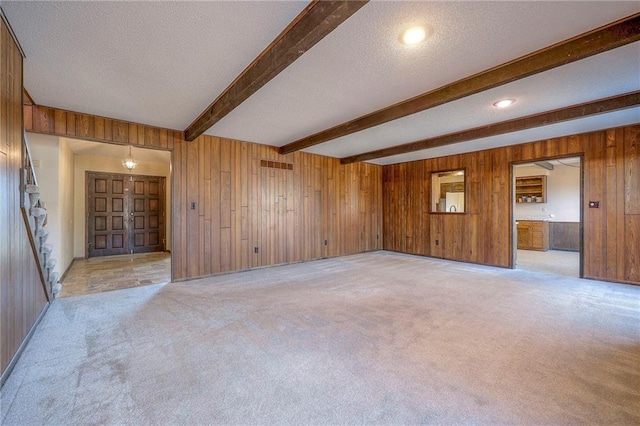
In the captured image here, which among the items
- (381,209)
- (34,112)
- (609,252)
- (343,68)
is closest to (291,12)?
(343,68)

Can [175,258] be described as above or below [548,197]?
below

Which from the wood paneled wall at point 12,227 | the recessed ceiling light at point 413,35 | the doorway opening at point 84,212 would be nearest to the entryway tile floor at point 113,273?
the doorway opening at point 84,212

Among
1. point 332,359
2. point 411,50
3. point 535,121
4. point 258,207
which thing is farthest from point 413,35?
point 258,207

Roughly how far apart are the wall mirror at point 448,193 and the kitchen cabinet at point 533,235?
84.7 inches

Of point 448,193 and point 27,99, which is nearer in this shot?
point 27,99

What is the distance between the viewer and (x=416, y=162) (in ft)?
23.7

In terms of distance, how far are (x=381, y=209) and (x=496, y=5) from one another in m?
6.44

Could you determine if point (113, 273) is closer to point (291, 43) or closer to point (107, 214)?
point (107, 214)

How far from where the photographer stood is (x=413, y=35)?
2047mm

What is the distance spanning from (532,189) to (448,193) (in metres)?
2.93

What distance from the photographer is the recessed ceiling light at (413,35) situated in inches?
78.0

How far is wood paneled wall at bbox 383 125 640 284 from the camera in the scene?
4277 mm

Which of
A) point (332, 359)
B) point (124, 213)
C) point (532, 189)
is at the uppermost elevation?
point (532, 189)

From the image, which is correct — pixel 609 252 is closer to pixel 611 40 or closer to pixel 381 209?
pixel 611 40
